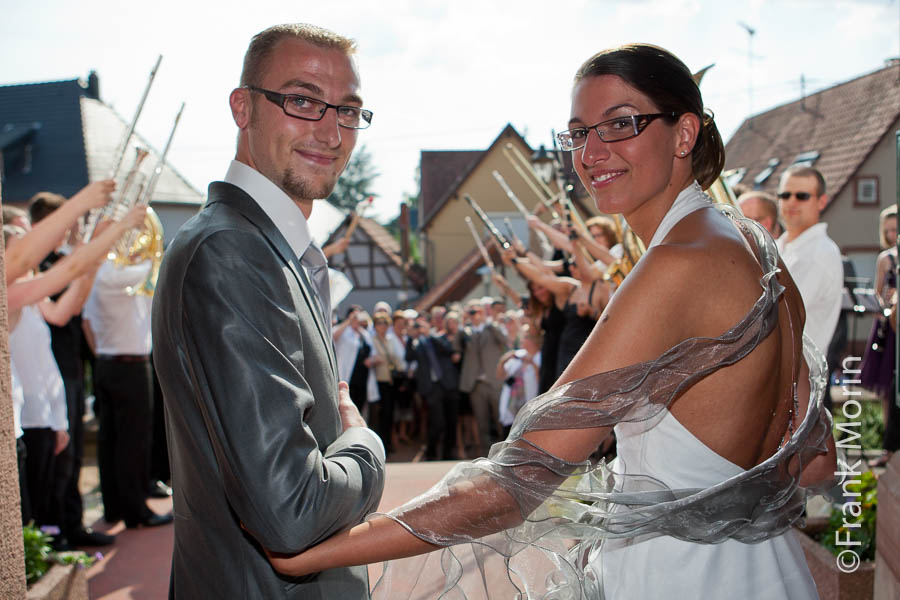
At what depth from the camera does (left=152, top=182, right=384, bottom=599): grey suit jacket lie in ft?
4.67

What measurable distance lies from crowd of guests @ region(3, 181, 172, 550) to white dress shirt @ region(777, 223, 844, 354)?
422 cm

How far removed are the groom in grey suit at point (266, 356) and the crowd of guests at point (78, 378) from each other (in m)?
2.54

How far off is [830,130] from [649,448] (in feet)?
106

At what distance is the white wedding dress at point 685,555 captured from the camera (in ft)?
5.53

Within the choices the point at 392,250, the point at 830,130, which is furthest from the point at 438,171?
the point at 830,130

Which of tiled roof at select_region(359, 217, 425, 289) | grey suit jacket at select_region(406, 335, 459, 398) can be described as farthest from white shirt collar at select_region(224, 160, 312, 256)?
tiled roof at select_region(359, 217, 425, 289)

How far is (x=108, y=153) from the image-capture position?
A: 33469mm

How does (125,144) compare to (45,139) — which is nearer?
(125,144)

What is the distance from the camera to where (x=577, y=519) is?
5.58ft

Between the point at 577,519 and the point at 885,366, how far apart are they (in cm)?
649

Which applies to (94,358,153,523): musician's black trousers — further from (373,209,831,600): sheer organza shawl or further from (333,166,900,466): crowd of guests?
(373,209,831,600): sheer organza shawl

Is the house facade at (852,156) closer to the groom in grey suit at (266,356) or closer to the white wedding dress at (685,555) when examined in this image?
the white wedding dress at (685,555)

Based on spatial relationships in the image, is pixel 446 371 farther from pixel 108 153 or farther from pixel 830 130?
pixel 108 153

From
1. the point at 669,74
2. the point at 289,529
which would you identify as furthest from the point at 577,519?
the point at 669,74
